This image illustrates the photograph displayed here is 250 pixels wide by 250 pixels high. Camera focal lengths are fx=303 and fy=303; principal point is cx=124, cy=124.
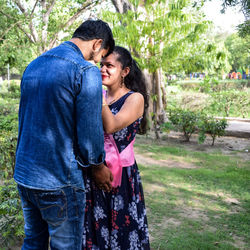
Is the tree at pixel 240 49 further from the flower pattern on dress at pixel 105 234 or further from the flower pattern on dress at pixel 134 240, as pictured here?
the flower pattern on dress at pixel 105 234

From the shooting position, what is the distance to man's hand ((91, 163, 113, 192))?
1.75 m

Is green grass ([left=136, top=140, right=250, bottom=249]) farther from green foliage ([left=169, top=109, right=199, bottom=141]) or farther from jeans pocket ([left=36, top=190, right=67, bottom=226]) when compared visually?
jeans pocket ([left=36, top=190, right=67, bottom=226])

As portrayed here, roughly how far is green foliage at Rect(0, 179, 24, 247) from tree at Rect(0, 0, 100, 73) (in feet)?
20.9

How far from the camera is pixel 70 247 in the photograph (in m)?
1.56

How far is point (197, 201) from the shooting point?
4.25m

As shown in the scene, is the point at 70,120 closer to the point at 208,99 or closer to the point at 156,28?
the point at 156,28

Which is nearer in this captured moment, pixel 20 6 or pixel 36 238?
pixel 36 238

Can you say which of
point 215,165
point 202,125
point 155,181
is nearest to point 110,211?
point 155,181

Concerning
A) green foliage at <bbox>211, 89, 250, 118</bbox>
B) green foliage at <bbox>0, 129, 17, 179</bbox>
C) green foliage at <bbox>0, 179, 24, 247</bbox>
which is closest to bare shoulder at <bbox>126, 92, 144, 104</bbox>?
green foliage at <bbox>0, 179, 24, 247</bbox>

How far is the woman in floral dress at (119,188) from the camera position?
2002 mm

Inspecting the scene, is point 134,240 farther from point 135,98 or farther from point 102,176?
point 135,98

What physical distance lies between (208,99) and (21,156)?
1129 centimetres

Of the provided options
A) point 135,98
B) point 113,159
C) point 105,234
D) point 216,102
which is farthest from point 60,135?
point 216,102

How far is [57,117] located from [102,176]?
1.76 feet
